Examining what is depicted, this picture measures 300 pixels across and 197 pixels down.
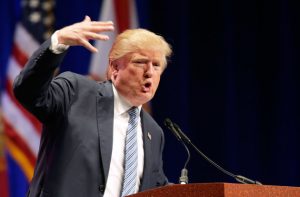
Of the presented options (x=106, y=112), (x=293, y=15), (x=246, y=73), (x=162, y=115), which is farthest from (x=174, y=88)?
(x=106, y=112)

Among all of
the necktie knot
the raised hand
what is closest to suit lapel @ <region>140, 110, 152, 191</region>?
the necktie knot

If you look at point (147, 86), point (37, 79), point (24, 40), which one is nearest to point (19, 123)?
point (24, 40)

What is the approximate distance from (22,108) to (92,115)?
1.79 meters

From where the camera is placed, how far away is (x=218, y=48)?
5465 mm

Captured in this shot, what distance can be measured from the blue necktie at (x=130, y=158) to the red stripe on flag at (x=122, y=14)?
2.13 m

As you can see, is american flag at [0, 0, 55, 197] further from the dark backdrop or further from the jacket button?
the jacket button

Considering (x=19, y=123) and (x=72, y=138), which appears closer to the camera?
(x=72, y=138)

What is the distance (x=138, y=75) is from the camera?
296cm

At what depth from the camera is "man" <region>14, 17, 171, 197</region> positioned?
2.48 m

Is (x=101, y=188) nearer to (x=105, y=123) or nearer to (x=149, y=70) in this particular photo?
(x=105, y=123)

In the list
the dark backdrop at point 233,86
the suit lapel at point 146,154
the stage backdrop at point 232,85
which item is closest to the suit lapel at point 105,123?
the suit lapel at point 146,154

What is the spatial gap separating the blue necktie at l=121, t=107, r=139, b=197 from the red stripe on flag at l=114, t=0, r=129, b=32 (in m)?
2.13

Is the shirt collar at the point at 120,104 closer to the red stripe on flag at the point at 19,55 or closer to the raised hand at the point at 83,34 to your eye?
the raised hand at the point at 83,34

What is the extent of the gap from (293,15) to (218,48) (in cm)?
72
